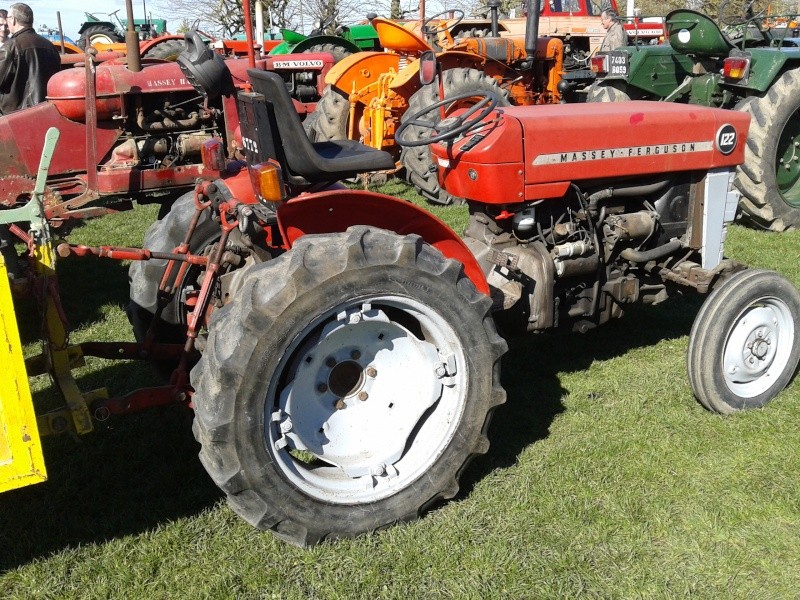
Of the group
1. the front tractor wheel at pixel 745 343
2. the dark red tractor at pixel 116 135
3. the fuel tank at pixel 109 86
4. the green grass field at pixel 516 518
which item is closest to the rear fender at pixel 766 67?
the front tractor wheel at pixel 745 343

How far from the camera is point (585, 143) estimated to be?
10.9ft

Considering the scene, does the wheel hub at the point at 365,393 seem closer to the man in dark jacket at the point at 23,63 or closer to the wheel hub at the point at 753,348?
the wheel hub at the point at 753,348

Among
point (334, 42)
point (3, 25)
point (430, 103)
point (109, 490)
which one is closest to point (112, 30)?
point (334, 42)

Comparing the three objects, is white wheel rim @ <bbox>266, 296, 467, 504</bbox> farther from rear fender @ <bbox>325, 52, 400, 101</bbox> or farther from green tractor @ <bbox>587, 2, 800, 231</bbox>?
rear fender @ <bbox>325, 52, 400, 101</bbox>

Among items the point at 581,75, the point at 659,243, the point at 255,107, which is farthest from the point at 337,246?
the point at 581,75

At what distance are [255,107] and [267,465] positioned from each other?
4.26ft

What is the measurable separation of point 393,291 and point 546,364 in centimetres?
183

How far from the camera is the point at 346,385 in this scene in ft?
9.14

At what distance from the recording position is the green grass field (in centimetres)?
254

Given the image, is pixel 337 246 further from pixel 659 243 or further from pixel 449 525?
pixel 659 243

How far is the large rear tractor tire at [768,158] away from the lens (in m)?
6.16

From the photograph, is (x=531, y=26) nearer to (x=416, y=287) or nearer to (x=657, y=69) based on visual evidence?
(x=657, y=69)

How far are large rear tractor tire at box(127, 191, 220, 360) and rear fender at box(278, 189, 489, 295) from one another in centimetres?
102

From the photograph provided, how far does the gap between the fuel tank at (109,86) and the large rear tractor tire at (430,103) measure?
2.29 meters
